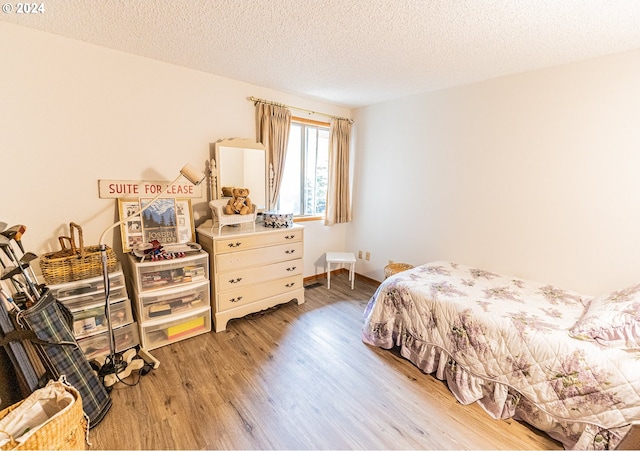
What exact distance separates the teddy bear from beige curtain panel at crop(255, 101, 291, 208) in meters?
0.43

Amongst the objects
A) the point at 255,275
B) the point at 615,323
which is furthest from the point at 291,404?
the point at 615,323

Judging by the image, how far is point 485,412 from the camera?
172 centimetres

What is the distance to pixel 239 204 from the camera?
2.69 metres

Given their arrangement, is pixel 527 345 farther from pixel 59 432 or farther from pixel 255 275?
pixel 59 432

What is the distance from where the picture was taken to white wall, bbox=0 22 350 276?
1.88 m

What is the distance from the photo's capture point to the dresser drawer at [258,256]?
2.47m

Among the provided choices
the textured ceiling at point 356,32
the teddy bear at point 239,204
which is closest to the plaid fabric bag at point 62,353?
the teddy bear at point 239,204

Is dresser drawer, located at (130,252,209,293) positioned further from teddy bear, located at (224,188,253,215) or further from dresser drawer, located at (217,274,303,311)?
teddy bear, located at (224,188,253,215)

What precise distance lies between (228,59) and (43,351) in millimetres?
2290

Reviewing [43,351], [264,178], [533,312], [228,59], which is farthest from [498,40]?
[43,351]

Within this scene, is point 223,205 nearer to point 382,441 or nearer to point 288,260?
point 288,260

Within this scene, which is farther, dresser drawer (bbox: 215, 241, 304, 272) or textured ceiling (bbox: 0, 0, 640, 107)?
dresser drawer (bbox: 215, 241, 304, 272)

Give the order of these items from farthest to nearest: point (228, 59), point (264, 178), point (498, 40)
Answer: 1. point (264, 178)
2. point (228, 59)
3. point (498, 40)

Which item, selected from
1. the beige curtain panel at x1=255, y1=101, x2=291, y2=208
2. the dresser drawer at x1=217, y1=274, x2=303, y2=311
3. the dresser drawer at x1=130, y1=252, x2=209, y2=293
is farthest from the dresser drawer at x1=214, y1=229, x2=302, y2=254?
the beige curtain panel at x1=255, y1=101, x2=291, y2=208
